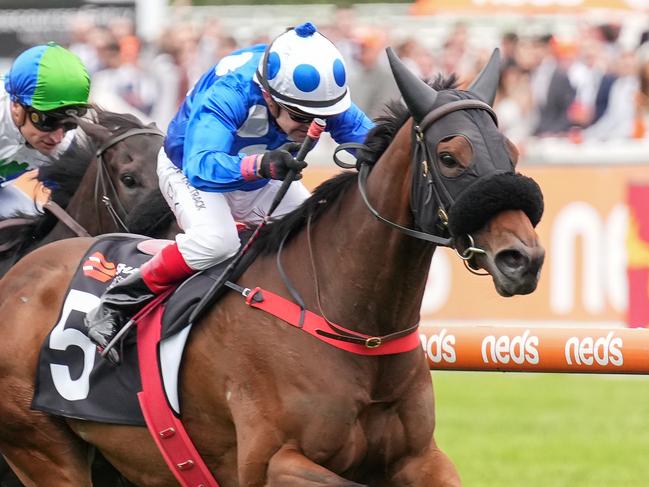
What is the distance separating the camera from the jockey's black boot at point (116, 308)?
221 inches

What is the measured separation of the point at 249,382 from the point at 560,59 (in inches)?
441

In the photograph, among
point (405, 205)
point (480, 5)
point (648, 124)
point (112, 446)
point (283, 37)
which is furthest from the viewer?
point (480, 5)

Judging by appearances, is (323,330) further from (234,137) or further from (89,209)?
(89,209)

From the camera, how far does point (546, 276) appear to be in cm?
1224

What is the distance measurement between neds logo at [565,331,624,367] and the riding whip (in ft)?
4.68

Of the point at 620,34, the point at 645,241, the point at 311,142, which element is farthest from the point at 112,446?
the point at 620,34

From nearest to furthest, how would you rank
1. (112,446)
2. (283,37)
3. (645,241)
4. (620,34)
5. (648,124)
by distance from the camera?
(283,37) → (112,446) → (645,241) → (648,124) → (620,34)

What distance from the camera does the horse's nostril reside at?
4.42 meters

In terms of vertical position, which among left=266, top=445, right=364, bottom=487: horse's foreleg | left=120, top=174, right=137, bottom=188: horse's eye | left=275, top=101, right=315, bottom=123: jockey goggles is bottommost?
left=266, top=445, right=364, bottom=487: horse's foreleg

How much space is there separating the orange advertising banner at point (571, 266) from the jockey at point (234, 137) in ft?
21.6

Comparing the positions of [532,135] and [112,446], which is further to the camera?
[532,135]

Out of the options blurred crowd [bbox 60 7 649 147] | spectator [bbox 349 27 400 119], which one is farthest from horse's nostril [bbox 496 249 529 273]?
spectator [bbox 349 27 400 119]

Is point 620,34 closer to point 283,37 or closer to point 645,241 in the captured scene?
point 645,241

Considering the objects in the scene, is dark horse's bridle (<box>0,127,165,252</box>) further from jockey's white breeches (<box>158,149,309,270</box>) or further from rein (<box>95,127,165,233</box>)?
jockey's white breeches (<box>158,149,309,270</box>)
